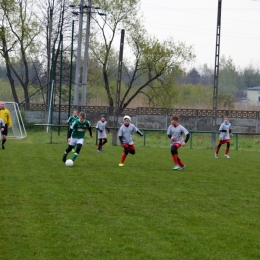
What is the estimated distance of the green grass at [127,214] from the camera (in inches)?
278

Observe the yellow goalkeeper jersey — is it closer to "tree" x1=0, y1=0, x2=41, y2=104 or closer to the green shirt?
the green shirt

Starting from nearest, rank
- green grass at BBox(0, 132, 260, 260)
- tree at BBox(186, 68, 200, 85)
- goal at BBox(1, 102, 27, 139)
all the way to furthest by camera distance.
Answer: green grass at BBox(0, 132, 260, 260) < goal at BBox(1, 102, 27, 139) < tree at BBox(186, 68, 200, 85)

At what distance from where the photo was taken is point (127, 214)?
30.8ft

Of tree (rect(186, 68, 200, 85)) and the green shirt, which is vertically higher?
tree (rect(186, 68, 200, 85))

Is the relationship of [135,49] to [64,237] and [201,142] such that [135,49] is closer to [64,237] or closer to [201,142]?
[201,142]

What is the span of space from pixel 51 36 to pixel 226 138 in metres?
25.9

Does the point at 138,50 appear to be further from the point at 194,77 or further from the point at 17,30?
the point at 194,77

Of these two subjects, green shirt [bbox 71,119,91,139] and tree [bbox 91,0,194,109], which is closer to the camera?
green shirt [bbox 71,119,91,139]

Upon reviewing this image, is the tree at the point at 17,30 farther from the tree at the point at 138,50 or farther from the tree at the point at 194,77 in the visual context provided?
the tree at the point at 194,77

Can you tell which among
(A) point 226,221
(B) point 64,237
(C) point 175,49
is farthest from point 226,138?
(C) point 175,49

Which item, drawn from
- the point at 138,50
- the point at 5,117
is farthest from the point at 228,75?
the point at 5,117

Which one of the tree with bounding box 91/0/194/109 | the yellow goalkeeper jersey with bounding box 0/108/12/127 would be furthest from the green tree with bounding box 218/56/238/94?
the yellow goalkeeper jersey with bounding box 0/108/12/127

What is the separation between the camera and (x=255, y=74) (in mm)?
103562

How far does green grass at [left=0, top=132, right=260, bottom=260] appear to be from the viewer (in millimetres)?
7059
